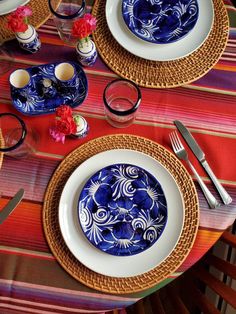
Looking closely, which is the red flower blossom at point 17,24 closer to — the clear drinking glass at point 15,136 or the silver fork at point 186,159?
the clear drinking glass at point 15,136

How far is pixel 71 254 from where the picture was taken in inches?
32.1

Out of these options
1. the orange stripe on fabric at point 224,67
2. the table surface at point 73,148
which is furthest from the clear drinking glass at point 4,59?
the orange stripe on fabric at point 224,67

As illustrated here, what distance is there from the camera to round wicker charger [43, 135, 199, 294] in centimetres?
80

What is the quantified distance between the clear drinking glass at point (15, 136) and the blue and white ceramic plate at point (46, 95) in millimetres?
34

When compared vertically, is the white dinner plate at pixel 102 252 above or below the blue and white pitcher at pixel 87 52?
below

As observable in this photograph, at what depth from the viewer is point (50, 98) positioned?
92cm

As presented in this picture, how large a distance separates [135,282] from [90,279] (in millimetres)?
90

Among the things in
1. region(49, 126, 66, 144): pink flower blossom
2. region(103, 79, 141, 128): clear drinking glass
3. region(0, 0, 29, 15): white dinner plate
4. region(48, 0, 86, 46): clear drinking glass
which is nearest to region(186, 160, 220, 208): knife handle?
region(103, 79, 141, 128): clear drinking glass

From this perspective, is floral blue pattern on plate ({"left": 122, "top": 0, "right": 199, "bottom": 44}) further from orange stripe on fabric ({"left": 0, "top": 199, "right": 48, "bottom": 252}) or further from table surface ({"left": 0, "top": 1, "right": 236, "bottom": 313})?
orange stripe on fabric ({"left": 0, "top": 199, "right": 48, "bottom": 252})

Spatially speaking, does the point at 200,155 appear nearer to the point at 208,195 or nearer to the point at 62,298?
the point at 208,195

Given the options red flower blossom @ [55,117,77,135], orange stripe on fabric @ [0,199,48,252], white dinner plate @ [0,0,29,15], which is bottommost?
orange stripe on fabric @ [0,199,48,252]

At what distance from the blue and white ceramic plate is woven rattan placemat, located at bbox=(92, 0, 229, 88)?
0.09 metres

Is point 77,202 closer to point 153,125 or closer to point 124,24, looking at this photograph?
point 153,125

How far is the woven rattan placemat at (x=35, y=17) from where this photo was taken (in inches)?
38.6
